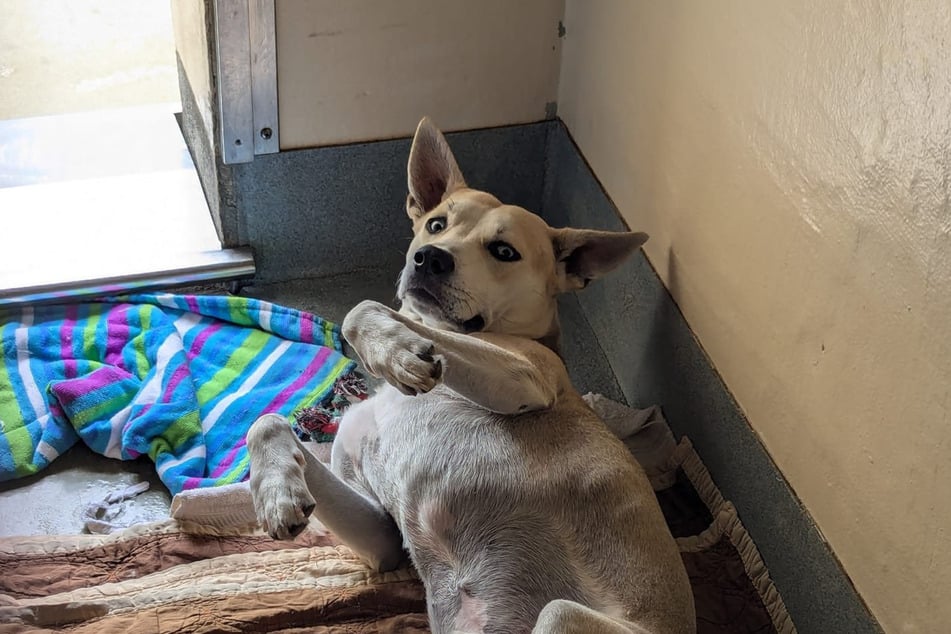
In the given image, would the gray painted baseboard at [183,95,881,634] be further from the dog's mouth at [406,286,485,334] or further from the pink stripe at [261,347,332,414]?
the dog's mouth at [406,286,485,334]

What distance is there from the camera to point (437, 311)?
2967 millimetres

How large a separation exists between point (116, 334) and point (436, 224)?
131 cm

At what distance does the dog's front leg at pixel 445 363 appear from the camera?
7.77 feet

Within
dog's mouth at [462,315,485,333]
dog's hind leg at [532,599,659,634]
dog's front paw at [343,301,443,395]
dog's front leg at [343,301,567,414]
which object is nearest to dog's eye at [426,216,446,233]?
dog's mouth at [462,315,485,333]

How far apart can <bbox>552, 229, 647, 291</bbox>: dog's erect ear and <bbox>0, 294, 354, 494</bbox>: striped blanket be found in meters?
0.96

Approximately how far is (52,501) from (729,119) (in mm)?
2237

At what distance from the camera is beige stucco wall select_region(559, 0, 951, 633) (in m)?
2.20

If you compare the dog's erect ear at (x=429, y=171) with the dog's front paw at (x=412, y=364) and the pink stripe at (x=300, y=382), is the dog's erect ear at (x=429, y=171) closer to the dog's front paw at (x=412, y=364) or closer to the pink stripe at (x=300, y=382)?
the pink stripe at (x=300, y=382)

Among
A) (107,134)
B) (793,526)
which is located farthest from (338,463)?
(107,134)

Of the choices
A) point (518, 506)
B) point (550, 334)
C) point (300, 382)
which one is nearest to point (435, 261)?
point (550, 334)

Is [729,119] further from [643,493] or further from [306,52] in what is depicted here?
[306,52]

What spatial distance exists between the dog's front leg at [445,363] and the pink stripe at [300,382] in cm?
105

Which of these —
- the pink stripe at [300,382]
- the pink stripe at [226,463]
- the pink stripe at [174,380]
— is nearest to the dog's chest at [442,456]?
the pink stripe at [226,463]

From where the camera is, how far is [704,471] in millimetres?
3234
